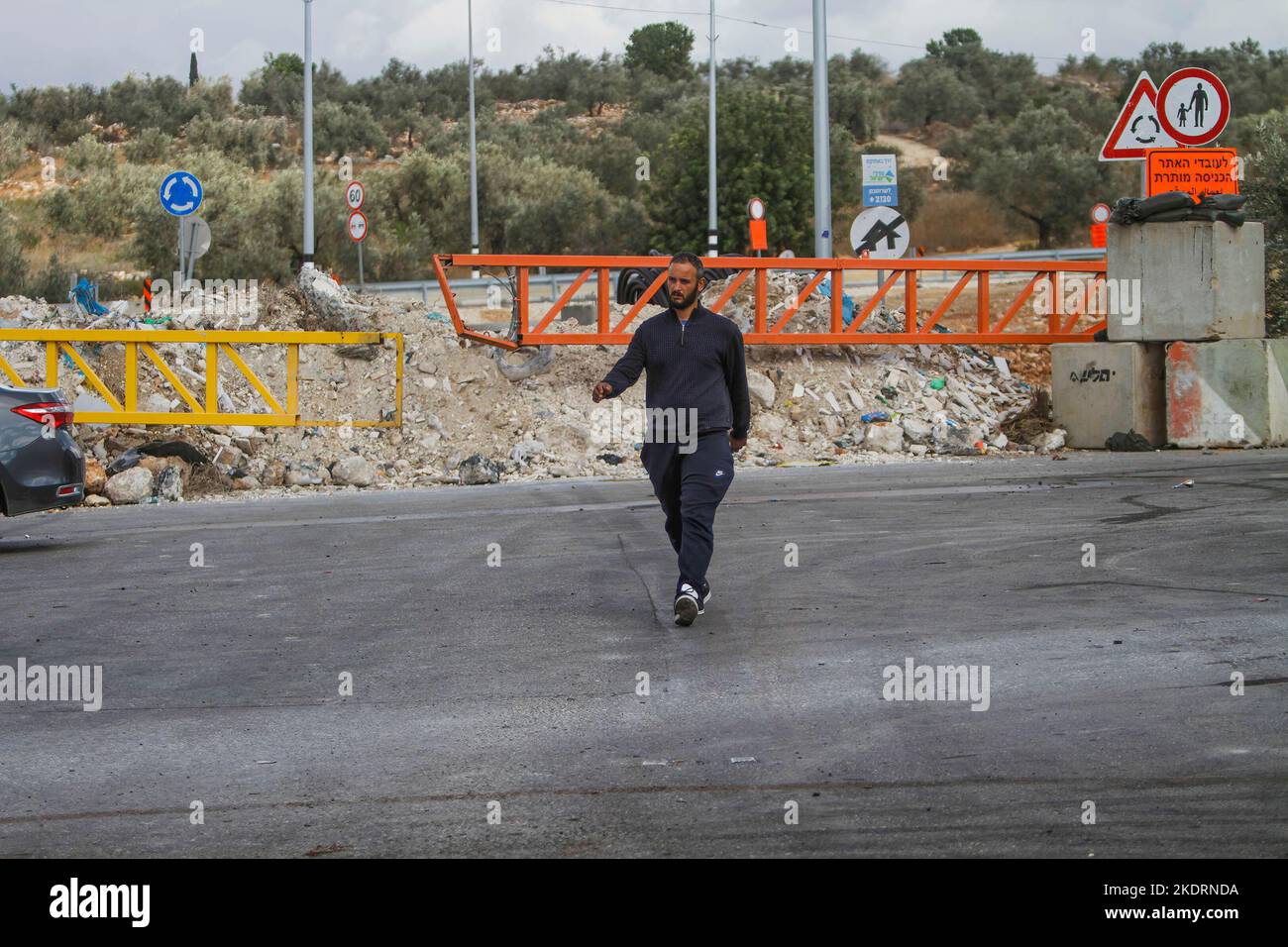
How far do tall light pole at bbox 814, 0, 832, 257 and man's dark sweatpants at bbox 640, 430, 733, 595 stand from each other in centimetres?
1527

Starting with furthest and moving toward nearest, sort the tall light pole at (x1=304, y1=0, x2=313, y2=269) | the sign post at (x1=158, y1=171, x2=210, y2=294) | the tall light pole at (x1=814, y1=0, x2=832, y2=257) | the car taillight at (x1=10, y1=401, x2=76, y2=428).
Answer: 1. the tall light pole at (x1=304, y1=0, x2=313, y2=269)
2. the tall light pole at (x1=814, y1=0, x2=832, y2=257)
3. the sign post at (x1=158, y1=171, x2=210, y2=294)
4. the car taillight at (x1=10, y1=401, x2=76, y2=428)

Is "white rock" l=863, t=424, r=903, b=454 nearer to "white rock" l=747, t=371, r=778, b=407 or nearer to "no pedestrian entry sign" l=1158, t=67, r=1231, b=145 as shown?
"white rock" l=747, t=371, r=778, b=407

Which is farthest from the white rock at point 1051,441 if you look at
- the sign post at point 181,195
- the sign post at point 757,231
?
the sign post at point 181,195

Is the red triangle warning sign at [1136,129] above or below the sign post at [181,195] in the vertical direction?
below

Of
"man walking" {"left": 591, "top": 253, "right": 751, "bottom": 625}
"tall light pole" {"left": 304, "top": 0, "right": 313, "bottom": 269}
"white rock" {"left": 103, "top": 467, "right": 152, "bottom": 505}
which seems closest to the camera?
"man walking" {"left": 591, "top": 253, "right": 751, "bottom": 625}

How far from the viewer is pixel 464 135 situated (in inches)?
2908

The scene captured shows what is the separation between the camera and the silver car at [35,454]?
1250cm

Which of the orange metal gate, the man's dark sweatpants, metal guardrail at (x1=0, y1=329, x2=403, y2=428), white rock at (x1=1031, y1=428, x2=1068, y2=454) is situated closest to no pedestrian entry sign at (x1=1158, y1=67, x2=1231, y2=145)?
the orange metal gate

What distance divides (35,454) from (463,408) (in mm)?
8224

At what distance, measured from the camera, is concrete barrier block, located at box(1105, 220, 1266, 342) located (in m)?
18.7

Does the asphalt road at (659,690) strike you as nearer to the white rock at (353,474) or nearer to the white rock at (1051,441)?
the white rock at (353,474)

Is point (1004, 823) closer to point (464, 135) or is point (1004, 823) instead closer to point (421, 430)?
point (421, 430)

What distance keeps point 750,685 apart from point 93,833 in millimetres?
2928

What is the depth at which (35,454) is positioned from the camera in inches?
497
